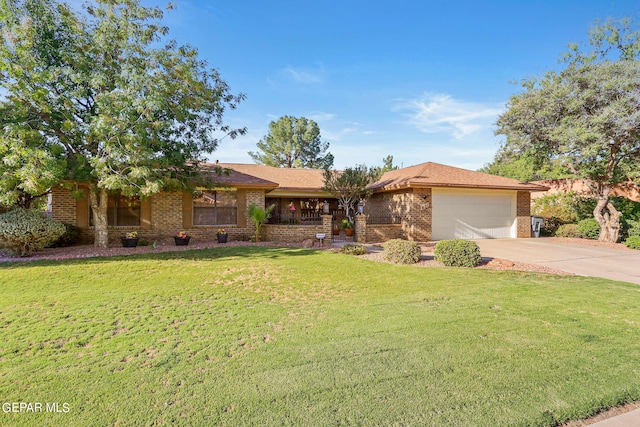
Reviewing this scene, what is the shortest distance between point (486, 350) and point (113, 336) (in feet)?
15.1

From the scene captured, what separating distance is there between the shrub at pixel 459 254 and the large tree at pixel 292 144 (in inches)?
987

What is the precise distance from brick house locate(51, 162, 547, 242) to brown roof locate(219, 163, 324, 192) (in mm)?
60

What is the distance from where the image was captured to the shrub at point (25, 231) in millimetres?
9398

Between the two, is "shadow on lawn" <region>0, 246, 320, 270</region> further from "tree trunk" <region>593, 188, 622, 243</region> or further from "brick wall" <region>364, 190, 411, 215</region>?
"tree trunk" <region>593, 188, 622, 243</region>

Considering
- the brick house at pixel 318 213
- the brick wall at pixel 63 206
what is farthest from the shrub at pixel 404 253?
the brick wall at pixel 63 206

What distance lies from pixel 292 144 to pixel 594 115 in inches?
939

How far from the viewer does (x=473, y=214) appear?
16188mm

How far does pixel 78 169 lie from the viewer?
9.74m

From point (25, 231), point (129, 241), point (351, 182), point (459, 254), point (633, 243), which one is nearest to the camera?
point (459, 254)

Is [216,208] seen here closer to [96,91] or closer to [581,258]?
[96,91]

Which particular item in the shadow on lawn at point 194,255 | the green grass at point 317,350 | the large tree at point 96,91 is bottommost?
the green grass at point 317,350

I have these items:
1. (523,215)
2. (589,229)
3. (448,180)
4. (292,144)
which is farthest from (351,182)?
(292,144)

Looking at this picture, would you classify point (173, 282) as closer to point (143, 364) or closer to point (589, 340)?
point (143, 364)

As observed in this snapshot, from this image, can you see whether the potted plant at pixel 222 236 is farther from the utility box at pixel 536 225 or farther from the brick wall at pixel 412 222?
the utility box at pixel 536 225
